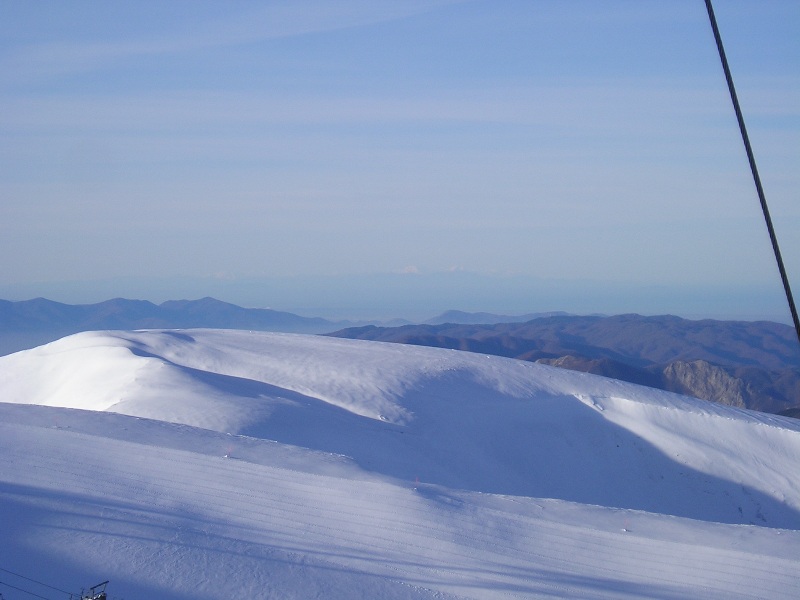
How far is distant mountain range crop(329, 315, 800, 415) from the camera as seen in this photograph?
149ft

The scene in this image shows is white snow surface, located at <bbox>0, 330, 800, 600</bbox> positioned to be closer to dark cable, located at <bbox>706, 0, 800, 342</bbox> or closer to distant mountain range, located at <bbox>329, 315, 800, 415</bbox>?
dark cable, located at <bbox>706, 0, 800, 342</bbox>

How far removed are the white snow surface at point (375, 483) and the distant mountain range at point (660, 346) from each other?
74.2 feet

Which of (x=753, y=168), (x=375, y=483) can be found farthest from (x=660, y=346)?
(x=753, y=168)

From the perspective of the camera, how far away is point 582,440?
1841cm

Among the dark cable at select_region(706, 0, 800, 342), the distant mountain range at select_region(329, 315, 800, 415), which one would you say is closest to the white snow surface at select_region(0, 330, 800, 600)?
the dark cable at select_region(706, 0, 800, 342)

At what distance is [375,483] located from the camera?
1024 centimetres

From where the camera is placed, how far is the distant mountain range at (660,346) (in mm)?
45281

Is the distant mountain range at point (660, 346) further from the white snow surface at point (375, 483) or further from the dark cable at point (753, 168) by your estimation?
the dark cable at point (753, 168)

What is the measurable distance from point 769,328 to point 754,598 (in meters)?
78.6

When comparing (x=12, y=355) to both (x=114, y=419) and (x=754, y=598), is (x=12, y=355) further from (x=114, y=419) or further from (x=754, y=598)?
(x=754, y=598)

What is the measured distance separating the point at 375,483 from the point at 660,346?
223 ft

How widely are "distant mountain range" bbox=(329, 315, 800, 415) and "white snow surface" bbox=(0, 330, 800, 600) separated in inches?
891

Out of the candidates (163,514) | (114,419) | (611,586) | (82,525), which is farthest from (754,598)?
(114,419)

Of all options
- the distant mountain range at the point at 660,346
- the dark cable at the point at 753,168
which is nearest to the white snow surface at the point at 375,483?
the dark cable at the point at 753,168
